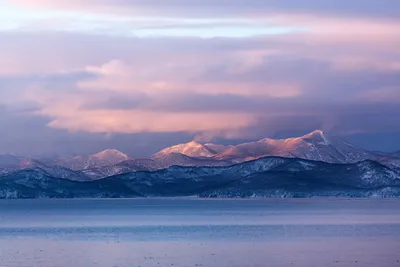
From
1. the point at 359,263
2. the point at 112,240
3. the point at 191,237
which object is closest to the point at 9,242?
the point at 112,240

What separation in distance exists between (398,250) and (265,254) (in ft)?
38.0

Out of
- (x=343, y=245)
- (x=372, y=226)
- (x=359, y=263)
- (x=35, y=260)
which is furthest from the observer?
(x=372, y=226)

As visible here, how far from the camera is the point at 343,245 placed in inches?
3797

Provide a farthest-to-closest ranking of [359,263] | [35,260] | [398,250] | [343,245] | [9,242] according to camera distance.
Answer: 1. [9,242]
2. [343,245]
3. [398,250]
4. [35,260]
5. [359,263]

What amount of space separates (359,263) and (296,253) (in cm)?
1135

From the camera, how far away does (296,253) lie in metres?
88.6

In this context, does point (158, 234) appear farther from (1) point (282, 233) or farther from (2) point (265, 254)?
(2) point (265, 254)

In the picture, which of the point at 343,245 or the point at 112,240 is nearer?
the point at 343,245

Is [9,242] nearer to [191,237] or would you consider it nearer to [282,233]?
[191,237]

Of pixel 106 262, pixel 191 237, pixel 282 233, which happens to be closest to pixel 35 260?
pixel 106 262

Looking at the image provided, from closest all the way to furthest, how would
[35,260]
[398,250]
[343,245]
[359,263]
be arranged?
1. [359,263]
2. [35,260]
3. [398,250]
4. [343,245]

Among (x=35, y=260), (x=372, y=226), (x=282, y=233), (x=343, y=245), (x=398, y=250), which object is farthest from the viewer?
(x=372, y=226)

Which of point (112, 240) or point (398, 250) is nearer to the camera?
point (398, 250)

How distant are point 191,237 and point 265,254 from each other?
1097 inches
